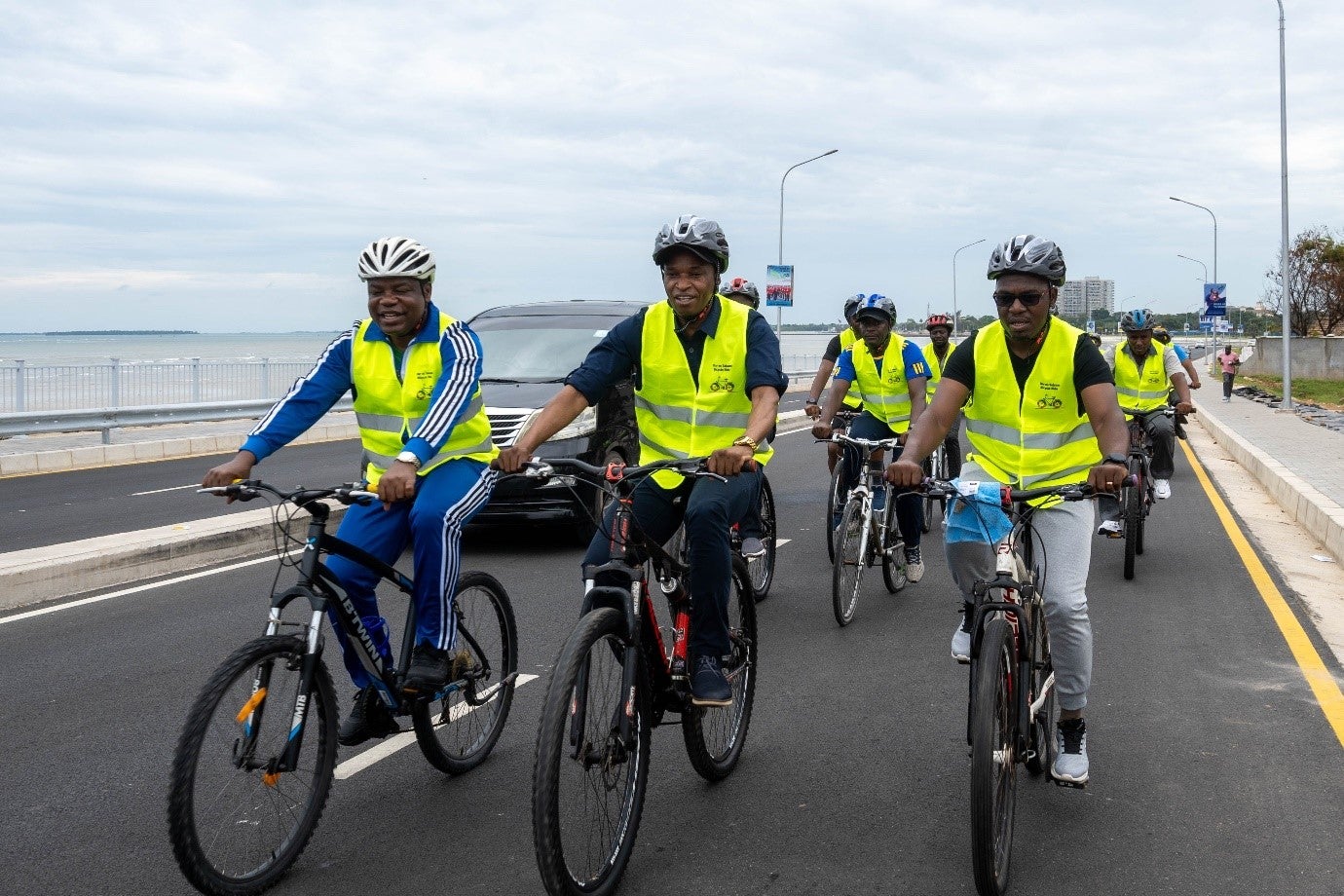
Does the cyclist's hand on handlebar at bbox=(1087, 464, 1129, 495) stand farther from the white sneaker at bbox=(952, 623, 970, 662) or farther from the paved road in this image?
the paved road

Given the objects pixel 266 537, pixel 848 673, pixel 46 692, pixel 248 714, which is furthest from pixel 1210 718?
pixel 266 537

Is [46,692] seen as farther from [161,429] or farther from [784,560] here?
[161,429]

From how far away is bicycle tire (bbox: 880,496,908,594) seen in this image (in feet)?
28.3

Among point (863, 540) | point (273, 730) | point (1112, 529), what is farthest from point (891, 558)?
point (273, 730)

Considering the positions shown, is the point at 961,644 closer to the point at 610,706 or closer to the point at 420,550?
the point at 610,706

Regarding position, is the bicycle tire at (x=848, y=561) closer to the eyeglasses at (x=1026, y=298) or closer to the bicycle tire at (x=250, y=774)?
the eyeglasses at (x=1026, y=298)

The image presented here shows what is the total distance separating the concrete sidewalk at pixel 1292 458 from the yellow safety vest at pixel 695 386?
292 inches

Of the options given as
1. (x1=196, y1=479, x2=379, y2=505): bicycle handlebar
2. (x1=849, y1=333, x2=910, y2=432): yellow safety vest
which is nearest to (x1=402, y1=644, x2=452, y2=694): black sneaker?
(x1=196, y1=479, x2=379, y2=505): bicycle handlebar

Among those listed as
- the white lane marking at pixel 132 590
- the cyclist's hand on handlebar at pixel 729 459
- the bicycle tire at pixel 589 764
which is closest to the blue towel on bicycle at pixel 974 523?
the cyclist's hand on handlebar at pixel 729 459

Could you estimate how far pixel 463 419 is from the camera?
4.77 meters

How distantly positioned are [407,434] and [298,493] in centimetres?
75

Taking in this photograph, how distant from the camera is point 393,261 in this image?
4680 mm

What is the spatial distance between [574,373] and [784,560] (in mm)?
5661

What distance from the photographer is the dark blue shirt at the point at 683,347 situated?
4.82 m
